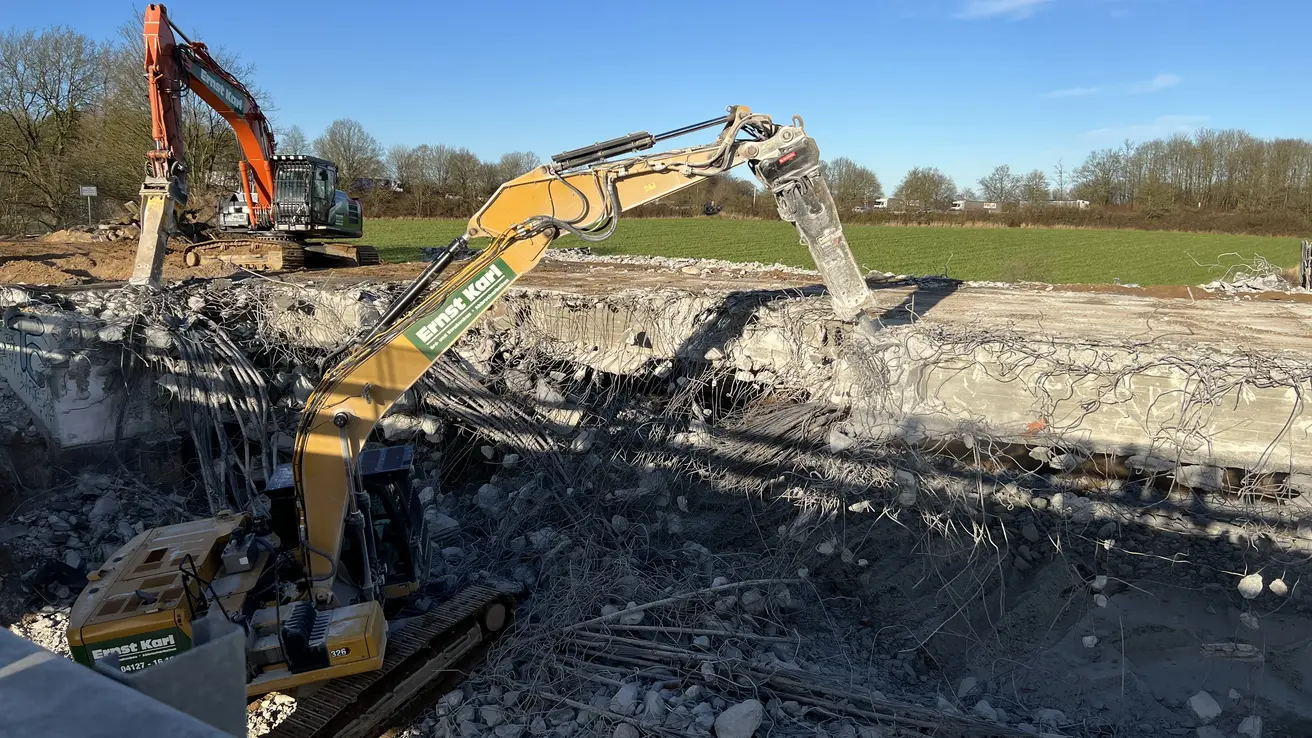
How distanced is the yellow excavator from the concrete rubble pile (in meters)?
0.47

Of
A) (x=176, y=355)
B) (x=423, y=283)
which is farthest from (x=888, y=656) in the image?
(x=176, y=355)

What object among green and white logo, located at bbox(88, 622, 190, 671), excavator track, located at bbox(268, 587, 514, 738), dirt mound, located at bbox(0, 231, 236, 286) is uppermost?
dirt mound, located at bbox(0, 231, 236, 286)

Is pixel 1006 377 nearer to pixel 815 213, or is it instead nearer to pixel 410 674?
pixel 815 213

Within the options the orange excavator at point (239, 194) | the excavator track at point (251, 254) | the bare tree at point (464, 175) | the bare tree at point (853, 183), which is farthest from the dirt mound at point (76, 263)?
the bare tree at point (853, 183)

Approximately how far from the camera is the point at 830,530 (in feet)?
21.0

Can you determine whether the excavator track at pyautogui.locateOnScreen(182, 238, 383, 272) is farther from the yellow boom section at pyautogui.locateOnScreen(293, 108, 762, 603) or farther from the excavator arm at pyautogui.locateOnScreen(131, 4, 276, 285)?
the yellow boom section at pyautogui.locateOnScreen(293, 108, 762, 603)

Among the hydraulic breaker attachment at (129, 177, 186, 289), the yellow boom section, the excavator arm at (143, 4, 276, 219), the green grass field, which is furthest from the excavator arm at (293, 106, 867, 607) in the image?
the green grass field

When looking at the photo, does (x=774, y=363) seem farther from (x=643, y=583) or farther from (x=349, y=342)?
(x=349, y=342)

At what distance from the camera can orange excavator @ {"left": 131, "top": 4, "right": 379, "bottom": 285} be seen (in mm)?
9391

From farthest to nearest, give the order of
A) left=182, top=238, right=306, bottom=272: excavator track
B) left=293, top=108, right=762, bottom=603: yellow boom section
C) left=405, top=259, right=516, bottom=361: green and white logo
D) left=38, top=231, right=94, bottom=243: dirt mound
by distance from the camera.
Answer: left=38, top=231, right=94, bottom=243: dirt mound
left=182, top=238, right=306, bottom=272: excavator track
left=405, top=259, right=516, bottom=361: green and white logo
left=293, top=108, right=762, bottom=603: yellow boom section

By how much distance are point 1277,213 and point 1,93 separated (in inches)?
2090

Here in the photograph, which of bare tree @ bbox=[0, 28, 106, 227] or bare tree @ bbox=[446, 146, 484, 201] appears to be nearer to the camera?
bare tree @ bbox=[0, 28, 106, 227]

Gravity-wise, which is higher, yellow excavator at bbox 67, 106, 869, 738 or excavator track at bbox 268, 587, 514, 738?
yellow excavator at bbox 67, 106, 869, 738

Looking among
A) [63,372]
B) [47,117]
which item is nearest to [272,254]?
[63,372]
